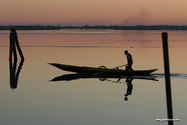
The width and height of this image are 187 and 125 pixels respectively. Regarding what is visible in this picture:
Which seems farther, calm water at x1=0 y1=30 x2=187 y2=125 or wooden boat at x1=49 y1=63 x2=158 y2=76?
wooden boat at x1=49 y1=63 x2=158 y2=76

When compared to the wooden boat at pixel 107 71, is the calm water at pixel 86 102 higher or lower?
lower

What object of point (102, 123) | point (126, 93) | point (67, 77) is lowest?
point (102, 123)

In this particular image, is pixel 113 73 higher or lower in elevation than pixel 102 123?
higher

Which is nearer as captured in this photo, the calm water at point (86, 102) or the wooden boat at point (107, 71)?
the calm water at point (86, 102)

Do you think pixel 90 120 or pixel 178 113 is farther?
pixel 178 113

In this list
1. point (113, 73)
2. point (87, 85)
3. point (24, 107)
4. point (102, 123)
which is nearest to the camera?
point (102, 123)

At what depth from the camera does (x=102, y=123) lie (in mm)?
13484

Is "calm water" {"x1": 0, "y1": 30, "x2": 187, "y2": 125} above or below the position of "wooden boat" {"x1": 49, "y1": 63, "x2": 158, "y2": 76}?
below

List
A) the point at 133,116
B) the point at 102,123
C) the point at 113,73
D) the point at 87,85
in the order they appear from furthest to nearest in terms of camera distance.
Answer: the point at 113,73
the point at 87,85
the point at 133,116
the point at 102,123

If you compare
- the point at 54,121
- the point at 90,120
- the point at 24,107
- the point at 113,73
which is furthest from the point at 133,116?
the point at 113,73

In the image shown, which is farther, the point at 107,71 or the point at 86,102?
the point at 107,71

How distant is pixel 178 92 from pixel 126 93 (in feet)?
10.00

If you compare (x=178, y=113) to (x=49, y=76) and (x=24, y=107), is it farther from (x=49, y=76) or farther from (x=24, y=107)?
(x=49, y=76)

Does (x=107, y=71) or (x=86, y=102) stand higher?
(x=107, y=71)
